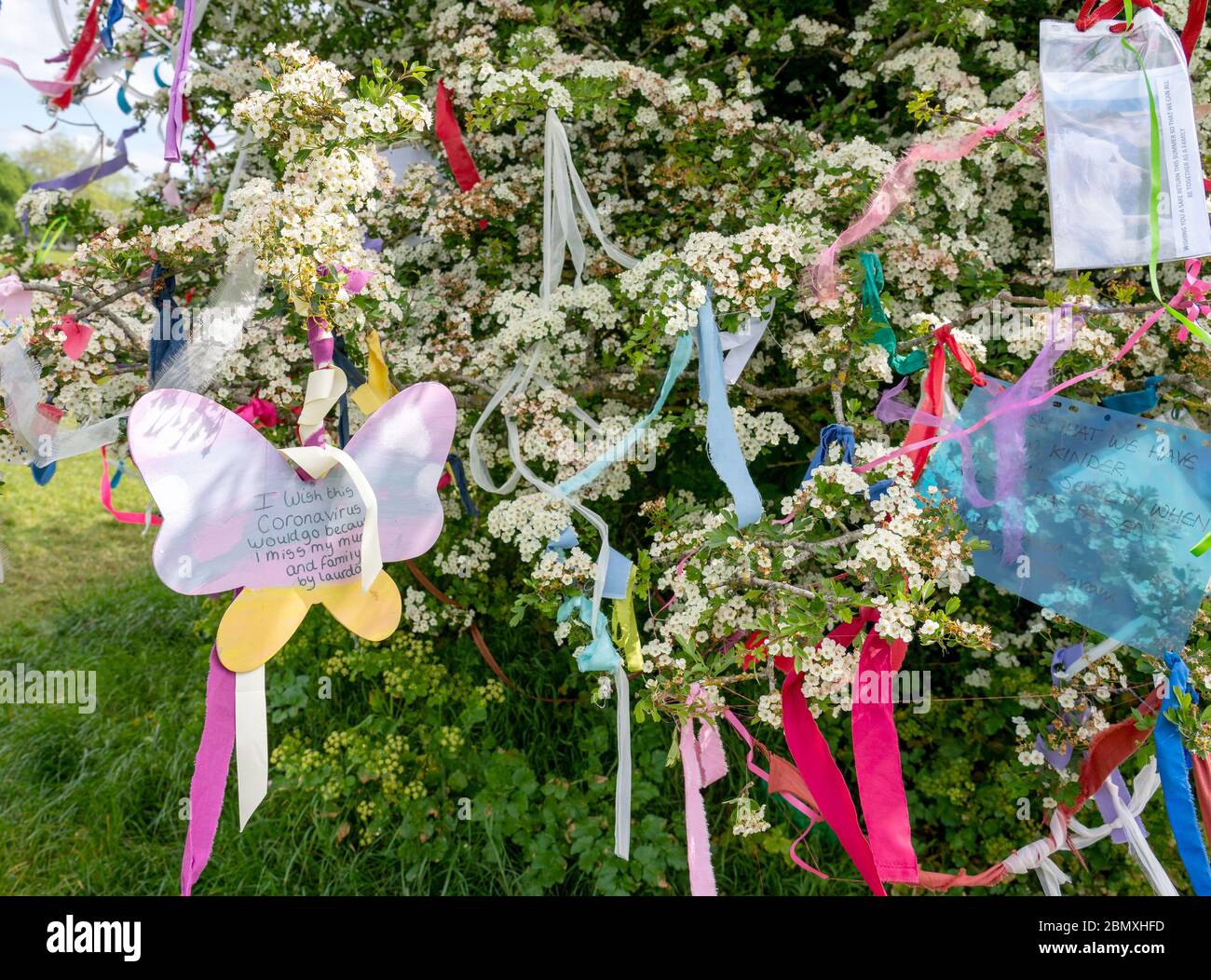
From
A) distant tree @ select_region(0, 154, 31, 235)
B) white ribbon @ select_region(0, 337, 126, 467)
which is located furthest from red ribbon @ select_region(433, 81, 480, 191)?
distant tree @ select_region(0, 154, 31, 235)

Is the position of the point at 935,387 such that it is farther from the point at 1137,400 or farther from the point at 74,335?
the point at 74,335

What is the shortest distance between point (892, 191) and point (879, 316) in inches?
12.8

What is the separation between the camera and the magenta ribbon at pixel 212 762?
4.80ft

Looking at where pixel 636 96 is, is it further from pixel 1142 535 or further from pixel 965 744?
pixel 965 744

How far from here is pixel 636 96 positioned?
2.65 m

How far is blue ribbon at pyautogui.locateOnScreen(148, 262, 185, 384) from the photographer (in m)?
1.90

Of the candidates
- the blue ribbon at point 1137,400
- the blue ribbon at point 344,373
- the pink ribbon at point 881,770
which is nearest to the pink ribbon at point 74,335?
the blue ribbon at point 344,373

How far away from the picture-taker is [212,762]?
1.49 m

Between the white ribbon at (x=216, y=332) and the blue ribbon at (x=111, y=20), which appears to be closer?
the white ribbon at (x=216, y=332)

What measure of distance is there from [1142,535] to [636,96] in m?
1.93

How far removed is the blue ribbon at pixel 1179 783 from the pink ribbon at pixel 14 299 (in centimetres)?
266

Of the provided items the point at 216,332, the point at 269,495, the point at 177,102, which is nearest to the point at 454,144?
the point at 177,102

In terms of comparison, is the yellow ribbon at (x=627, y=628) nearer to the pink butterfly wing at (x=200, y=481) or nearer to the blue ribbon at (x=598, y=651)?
the blue ribbon at (x=598, y=651)

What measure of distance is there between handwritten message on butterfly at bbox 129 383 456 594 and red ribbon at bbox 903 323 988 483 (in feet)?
3.33
